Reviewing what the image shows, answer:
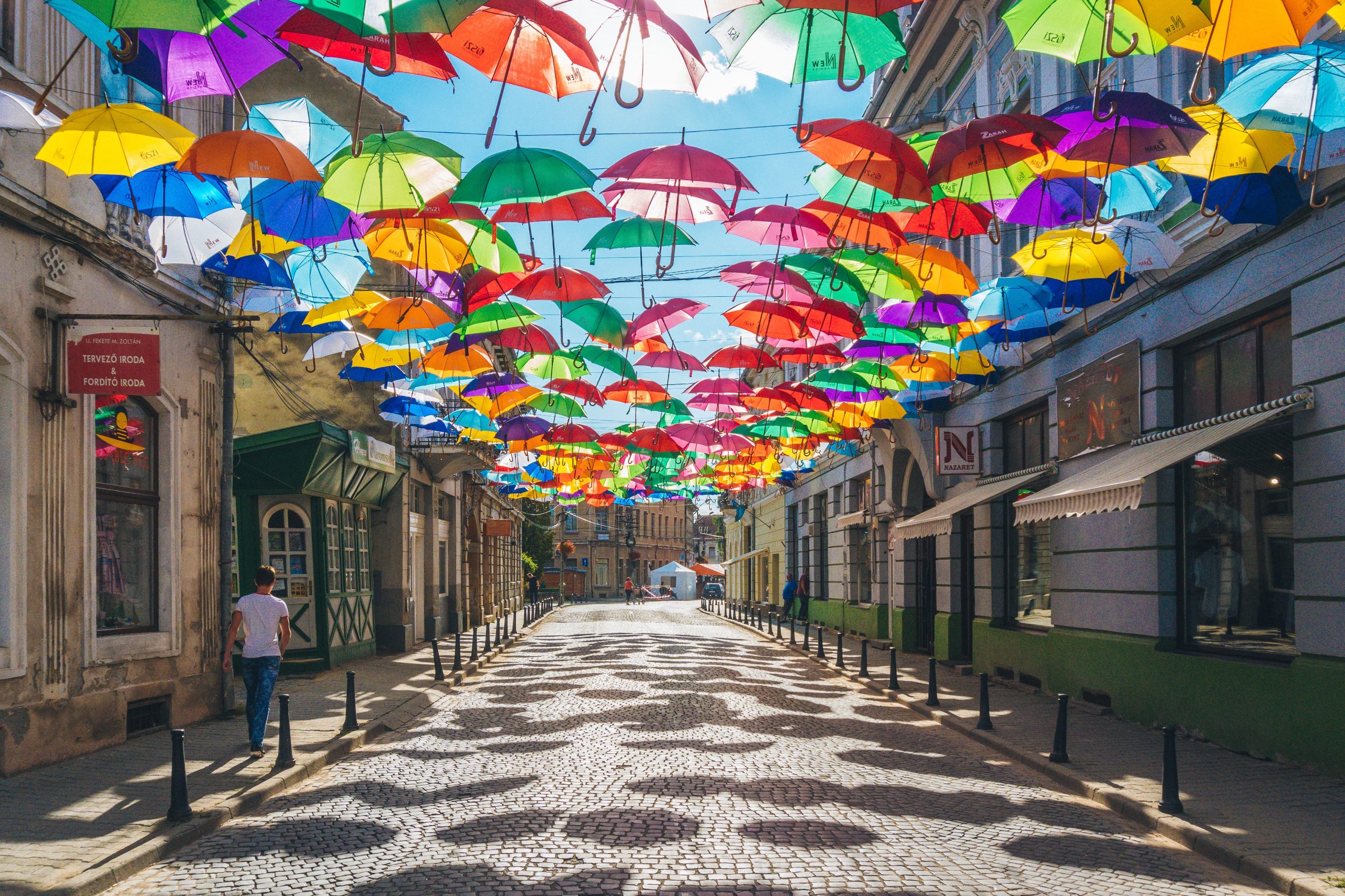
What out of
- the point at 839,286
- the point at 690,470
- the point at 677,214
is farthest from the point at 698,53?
the point at 690,470

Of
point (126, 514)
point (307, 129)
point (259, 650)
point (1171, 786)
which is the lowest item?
point (1171, 786)

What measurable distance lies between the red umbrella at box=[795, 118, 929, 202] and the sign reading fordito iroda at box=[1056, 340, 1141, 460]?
20.6ft

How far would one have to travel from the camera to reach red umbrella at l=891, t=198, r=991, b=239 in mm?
10195

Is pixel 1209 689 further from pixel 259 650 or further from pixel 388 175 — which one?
pixel 259 650

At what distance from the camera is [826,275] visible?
38.7 feet

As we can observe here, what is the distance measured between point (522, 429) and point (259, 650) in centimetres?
1007

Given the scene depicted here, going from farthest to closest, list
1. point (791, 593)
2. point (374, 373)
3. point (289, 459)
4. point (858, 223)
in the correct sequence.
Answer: point (791, 593)
point (289, 459)
point (374, 373)
point (858, 223)

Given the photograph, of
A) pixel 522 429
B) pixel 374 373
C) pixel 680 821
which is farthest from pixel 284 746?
pixel 522 429

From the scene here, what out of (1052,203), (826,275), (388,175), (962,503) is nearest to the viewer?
(388,175)

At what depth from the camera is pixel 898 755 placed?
11.2 m

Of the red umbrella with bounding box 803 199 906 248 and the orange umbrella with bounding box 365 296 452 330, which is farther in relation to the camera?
the orange umbrella with bounding box 365 296 452 330

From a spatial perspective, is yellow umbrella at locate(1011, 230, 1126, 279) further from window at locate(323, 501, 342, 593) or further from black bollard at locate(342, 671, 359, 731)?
window at locate(323, 501, 342, 593)

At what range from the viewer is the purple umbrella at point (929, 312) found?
12719mm

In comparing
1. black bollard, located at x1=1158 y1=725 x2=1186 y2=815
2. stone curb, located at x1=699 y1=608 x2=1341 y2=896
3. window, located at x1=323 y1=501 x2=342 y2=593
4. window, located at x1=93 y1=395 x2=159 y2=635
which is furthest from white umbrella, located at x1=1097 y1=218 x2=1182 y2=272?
window, located at x1=323 y1=501 x2=342 y2=593
